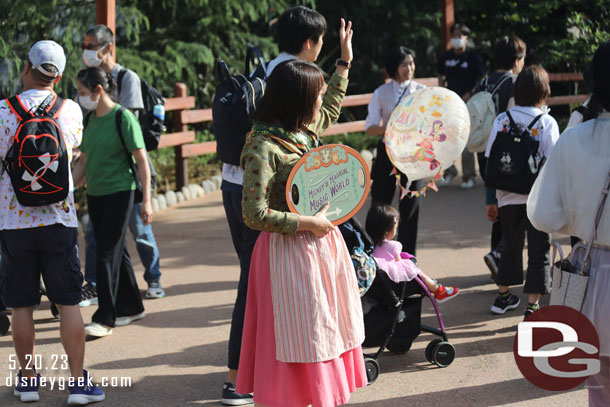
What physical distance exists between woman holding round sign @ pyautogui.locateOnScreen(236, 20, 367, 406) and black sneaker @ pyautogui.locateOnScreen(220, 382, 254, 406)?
0.88m

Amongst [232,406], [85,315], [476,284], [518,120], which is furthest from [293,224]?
[476,284]

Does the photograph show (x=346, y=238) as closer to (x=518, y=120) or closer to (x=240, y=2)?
(x=518, y=120)

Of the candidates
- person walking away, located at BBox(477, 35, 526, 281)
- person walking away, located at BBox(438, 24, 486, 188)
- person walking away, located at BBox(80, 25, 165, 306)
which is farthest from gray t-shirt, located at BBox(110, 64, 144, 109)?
person walking away, located at BBox(438, 24, 486, 188)

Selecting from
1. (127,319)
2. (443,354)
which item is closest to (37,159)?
(127,319)

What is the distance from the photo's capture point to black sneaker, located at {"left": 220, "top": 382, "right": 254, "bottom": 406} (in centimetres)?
446

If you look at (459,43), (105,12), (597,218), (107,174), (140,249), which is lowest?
(140,249)

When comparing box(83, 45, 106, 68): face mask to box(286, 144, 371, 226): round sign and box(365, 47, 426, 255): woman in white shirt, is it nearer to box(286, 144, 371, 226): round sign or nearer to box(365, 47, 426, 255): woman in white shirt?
box(365, 47, 426, 255): woman in white shirt

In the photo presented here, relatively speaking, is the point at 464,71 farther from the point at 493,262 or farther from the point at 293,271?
the point at 293,271

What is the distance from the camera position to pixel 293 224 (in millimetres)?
3410

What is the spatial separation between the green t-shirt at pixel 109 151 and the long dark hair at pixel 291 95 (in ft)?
7.23

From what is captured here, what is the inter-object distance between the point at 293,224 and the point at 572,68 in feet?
39.1

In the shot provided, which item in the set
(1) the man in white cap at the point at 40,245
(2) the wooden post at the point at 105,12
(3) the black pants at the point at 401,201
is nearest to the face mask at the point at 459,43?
(2) the wooden post at the point at 105,12

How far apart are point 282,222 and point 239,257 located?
112 cm

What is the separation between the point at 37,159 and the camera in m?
4.37
